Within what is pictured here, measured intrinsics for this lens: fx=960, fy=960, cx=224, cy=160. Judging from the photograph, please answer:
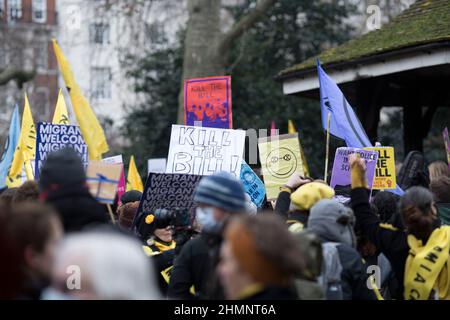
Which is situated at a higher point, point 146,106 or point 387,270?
point 146,106

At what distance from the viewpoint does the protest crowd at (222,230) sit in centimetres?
363

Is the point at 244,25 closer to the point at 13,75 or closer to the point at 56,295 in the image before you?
the point at 13,75

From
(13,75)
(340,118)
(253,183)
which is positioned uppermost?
(13,75)

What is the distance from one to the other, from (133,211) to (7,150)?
3994mm

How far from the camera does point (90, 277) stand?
133 inches

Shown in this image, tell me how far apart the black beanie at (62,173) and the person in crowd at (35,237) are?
0.77m

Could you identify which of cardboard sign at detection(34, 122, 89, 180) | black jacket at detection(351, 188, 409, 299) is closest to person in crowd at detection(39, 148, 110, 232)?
black jacket at detection(351, 188, 409, 299)

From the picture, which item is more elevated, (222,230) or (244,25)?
(244,25)

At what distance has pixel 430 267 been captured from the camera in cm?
→ 555

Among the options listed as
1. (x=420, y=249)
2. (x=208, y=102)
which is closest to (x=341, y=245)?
(x=420, y=249)

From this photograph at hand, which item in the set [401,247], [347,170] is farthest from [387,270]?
[347,170]

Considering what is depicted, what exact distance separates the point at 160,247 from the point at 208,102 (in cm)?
319

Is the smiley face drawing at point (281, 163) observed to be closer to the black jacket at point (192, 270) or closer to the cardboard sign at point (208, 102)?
the cardboard sign at point (208, 102)
